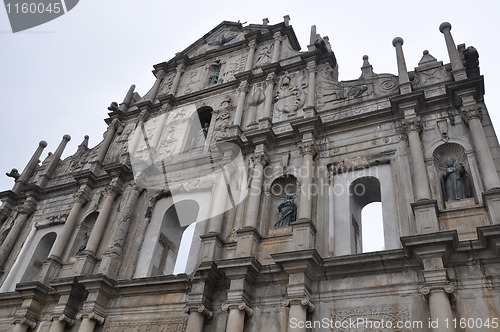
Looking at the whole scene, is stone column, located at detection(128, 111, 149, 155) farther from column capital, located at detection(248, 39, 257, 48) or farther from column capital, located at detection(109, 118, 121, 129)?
column capital, located at detection(248, 39, 257, 48)

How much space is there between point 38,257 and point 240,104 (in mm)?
8268

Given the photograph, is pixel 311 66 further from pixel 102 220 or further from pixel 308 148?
pixel 102 220

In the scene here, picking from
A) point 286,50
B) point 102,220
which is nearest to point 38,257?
point 102,220

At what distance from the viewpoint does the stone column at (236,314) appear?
8.68 metres

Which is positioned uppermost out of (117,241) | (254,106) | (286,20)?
(286,20)

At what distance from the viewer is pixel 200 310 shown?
30.3ft

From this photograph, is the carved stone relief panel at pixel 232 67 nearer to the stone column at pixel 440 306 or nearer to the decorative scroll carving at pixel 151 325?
the decorative scroll carving at pixel 151 325

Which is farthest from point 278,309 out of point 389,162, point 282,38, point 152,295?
point 282,38

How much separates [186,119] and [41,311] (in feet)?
24.8

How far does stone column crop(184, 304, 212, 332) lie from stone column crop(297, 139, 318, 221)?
113 inches

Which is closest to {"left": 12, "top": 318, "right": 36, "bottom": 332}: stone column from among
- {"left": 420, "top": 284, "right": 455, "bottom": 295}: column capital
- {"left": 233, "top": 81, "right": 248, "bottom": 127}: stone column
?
{"left": 233, "top": 81, "right": 248, "bottom": 127}: stone column

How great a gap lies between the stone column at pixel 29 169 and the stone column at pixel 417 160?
13872 millimetres

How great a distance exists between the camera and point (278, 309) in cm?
899

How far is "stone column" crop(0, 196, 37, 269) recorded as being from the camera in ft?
46.8
